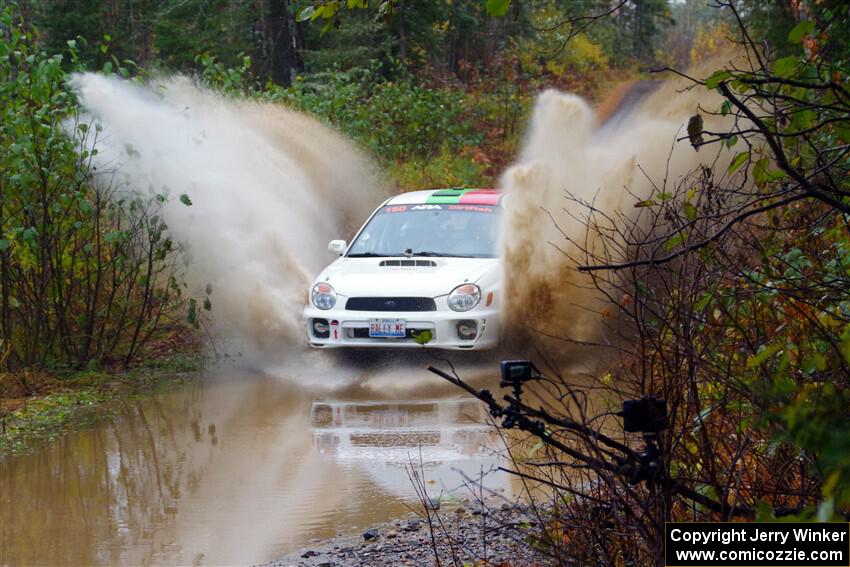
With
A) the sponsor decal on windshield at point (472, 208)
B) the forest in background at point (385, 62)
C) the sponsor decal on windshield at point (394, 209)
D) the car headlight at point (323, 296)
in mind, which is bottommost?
the car headlight at point (323, 296)

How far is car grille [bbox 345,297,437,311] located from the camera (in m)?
10.9

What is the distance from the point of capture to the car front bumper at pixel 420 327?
10805mm

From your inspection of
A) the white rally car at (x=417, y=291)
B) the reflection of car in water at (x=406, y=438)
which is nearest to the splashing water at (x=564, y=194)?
the white rally car at (x=417, y=291)

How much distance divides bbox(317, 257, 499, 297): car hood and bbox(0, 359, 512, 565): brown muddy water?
0.88m

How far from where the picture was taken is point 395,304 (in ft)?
35.9

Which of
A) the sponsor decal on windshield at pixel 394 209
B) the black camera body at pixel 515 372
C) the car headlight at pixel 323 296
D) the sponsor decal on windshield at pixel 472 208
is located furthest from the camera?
the sponsor decal on windshield at pixel 394 209

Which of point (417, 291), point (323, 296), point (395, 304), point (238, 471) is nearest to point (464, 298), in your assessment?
point (417, 291)

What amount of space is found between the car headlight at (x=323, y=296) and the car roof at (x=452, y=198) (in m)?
2.17

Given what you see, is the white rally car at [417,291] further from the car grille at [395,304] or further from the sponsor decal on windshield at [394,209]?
the sponsor decal on windshield at [394,209]

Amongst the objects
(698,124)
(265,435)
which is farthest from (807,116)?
(265,435)

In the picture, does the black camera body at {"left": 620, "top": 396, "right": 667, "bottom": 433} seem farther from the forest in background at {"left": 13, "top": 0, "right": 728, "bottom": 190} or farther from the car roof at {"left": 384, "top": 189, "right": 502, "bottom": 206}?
the forest in background at {"left": 13, "top": 0, "right": 728, "bottom": 190}

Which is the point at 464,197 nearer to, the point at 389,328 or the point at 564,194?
the point at 564,194

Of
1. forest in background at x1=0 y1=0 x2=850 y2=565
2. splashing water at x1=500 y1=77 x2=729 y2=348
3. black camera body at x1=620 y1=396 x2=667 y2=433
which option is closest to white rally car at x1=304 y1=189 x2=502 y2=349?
splashing water at x1=500 y1=77 x2=729 y2=348

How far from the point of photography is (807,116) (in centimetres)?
353
